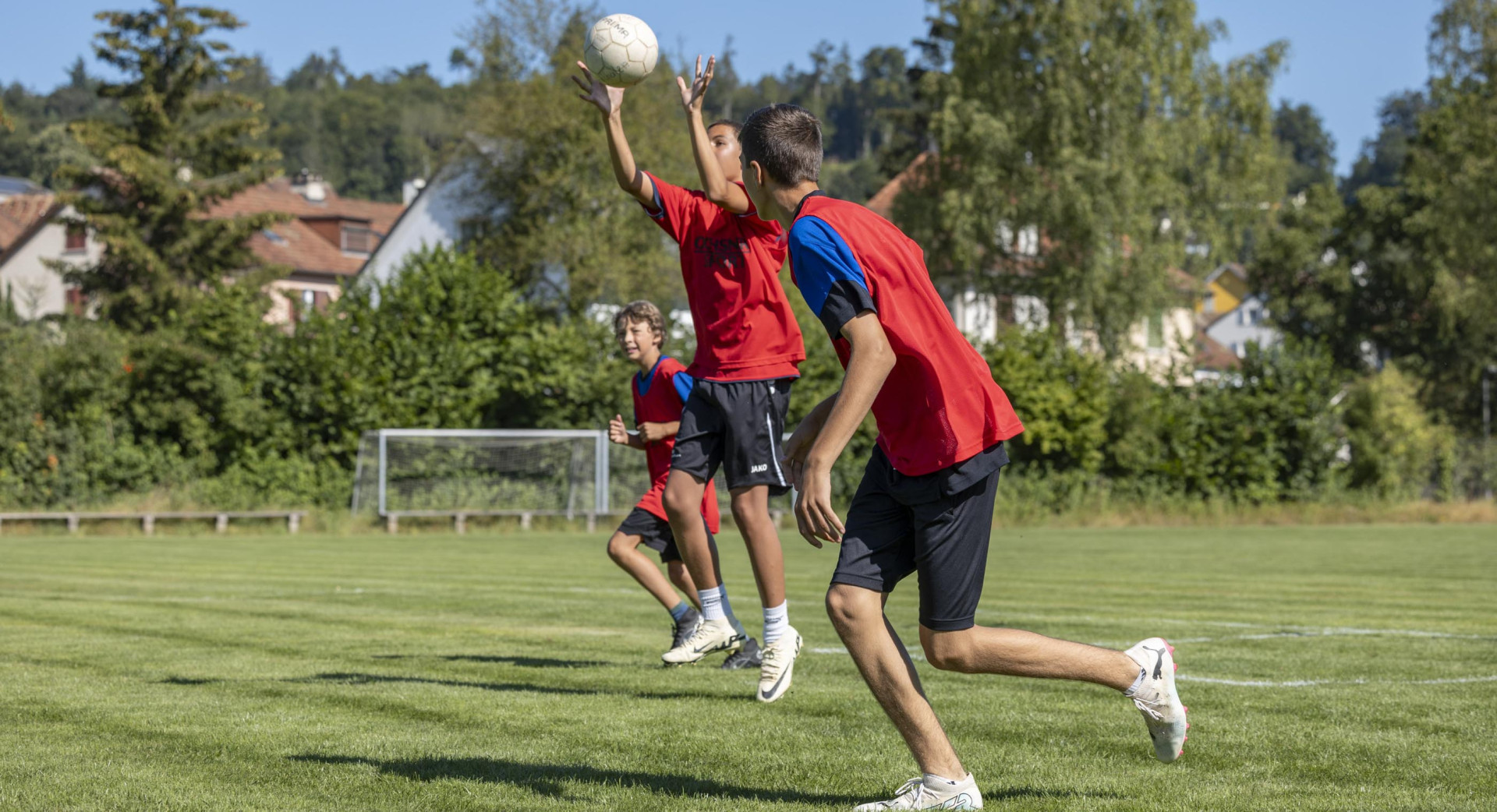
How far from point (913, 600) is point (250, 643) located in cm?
547

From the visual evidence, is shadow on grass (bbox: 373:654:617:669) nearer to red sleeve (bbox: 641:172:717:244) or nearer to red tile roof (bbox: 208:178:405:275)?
red sleeve (bbox: 641:172:717:244)

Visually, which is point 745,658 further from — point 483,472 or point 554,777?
point 483,472

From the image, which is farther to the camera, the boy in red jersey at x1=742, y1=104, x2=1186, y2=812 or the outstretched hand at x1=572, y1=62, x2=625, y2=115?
the outstretched hand at x1=572, y1=62, x2=625, y2=115

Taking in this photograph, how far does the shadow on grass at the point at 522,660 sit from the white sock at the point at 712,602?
2.01 ft

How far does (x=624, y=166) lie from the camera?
5777mm

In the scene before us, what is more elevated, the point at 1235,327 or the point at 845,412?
the point at 1235,327

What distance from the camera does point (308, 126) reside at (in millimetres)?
119688

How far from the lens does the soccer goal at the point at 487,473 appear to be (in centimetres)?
2522

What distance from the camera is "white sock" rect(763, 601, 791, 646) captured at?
5.56 meters

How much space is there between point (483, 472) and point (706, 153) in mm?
20955

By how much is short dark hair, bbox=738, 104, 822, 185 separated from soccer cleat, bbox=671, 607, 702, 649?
11.6 ft

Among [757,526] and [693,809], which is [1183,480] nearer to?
[757,526]

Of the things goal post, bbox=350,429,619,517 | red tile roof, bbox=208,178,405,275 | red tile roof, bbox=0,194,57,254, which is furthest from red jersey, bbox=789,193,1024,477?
red tile roof, bbox=0,194,57,254

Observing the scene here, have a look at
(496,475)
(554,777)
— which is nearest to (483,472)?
(496,475)
